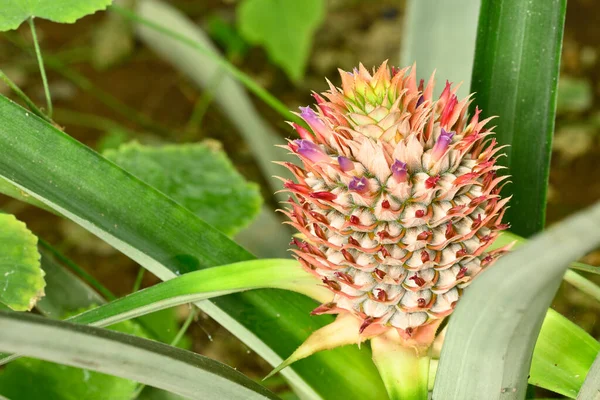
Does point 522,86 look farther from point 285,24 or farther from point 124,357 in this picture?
point 285,24

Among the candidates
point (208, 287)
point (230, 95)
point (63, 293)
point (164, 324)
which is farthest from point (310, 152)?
point (230, 95)

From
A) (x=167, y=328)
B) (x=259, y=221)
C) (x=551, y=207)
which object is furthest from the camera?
(x=551, y=207)

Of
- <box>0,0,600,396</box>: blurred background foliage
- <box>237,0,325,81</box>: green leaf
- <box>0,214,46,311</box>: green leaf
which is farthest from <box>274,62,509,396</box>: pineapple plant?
<box>237,0,325,81</box>: green leaf

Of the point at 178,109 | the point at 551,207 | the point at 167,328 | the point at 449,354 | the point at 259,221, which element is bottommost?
the point at 167,328

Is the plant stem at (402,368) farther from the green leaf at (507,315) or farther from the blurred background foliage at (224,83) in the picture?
the blurred background foliage at (224,83)

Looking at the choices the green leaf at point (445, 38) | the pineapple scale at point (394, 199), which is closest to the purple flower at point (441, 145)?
the pineapple scale at point (394, 199)

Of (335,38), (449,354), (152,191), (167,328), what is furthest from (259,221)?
(335,38)

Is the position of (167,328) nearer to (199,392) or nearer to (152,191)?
(152,191)
